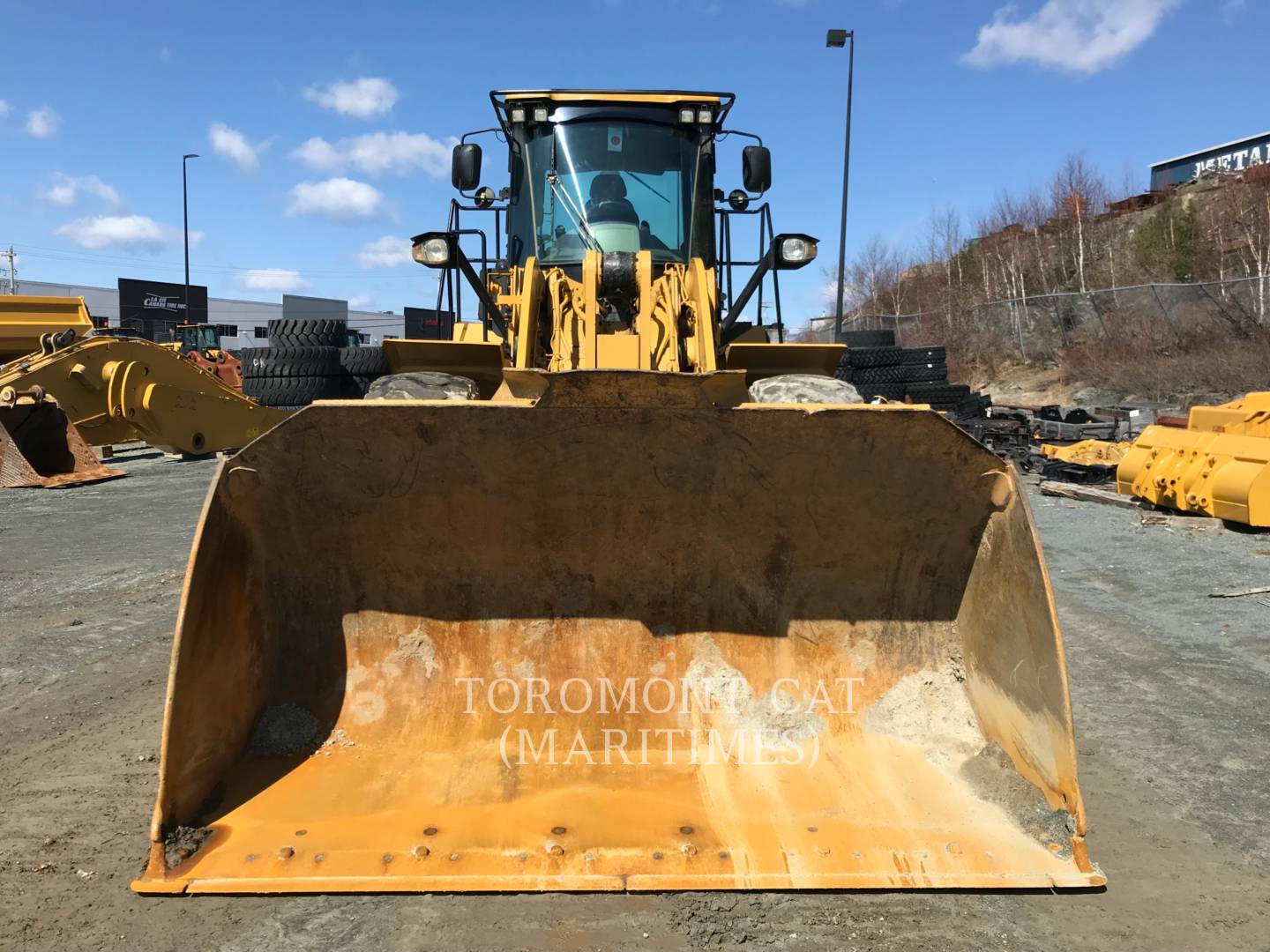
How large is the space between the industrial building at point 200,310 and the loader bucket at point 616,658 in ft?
65.2

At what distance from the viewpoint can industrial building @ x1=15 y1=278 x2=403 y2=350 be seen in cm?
3988

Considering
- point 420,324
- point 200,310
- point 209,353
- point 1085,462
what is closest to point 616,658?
point 1085,462

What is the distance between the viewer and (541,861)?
9.01 feet

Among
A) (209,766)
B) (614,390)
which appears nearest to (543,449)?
(614,390)

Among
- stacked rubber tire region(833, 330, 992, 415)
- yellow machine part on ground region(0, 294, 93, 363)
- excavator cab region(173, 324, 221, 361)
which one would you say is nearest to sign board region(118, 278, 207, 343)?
excavator cab region(173, 324, 221, 361)

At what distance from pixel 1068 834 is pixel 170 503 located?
10.3 meters

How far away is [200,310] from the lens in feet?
132

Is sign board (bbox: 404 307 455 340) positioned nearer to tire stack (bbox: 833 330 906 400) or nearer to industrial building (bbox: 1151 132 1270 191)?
tire stack (bbox: 833 330 906 400)

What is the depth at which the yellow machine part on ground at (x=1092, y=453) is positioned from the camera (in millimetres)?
11859

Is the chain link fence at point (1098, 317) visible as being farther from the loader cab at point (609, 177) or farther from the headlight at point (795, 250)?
the loader cab at point (609, 177)

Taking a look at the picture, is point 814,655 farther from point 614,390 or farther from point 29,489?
point 29,489

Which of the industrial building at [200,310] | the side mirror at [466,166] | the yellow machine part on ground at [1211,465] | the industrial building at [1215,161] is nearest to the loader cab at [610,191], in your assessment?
the side mirror at [466,166]

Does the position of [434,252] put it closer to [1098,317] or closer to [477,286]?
[477,286]

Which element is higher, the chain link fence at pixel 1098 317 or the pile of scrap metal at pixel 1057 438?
the chain link fence at pixel 1098 317
